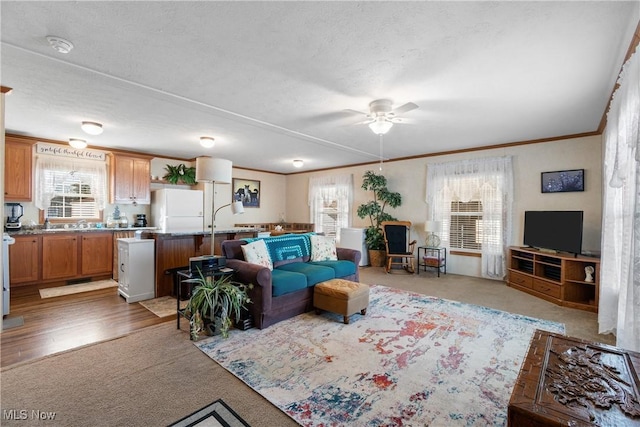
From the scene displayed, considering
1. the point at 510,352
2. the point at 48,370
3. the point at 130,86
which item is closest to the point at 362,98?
the point at 130,86

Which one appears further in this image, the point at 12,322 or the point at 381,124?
the point at 381,124

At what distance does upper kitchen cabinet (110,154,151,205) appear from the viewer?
5547 mm

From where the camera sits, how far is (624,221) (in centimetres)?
248

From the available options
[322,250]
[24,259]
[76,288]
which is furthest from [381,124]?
[24,259]

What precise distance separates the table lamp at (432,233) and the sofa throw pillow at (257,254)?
350 cm

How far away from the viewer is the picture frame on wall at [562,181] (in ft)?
14.4

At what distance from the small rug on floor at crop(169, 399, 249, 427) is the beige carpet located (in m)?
0.04

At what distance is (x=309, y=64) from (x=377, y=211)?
462cm

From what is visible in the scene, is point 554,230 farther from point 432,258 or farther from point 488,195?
point 432,258

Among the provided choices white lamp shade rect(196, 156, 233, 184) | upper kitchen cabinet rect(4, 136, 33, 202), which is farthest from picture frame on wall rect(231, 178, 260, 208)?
white lamp shade rect(196, 156, 233, 184)

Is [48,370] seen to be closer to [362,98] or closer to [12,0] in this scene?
[12,0]

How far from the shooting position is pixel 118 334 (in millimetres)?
2832

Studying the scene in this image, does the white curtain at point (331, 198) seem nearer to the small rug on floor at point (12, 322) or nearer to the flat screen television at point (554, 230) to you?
the flat screen television at point (554, 230)

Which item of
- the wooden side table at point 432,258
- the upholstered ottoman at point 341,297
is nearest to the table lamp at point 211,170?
the upholstered ottoman at point 341,297
